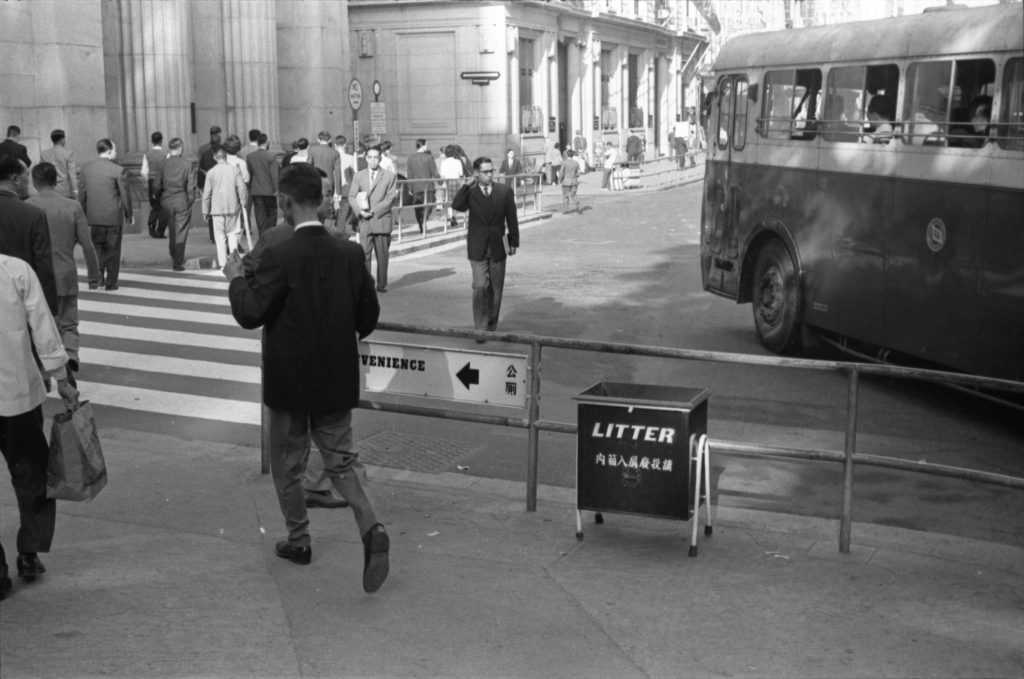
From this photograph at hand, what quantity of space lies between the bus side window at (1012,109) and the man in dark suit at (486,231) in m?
Answer: 5.18

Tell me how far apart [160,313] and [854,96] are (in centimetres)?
855

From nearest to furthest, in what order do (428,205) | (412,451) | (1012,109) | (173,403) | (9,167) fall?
(9,167), (412,451), (1012,109), (173,403), (428,205)

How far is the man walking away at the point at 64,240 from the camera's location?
395 inches

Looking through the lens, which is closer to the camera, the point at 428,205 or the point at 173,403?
the point at 173,403

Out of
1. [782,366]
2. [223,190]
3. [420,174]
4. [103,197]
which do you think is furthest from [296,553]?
[420,174]

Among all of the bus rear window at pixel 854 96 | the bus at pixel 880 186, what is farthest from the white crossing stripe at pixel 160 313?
the bus rear window at pixel 854 96

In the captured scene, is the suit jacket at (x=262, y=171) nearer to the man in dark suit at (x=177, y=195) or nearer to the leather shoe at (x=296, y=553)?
the man in dark suit at (x=177, y=195)

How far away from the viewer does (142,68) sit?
27.0m

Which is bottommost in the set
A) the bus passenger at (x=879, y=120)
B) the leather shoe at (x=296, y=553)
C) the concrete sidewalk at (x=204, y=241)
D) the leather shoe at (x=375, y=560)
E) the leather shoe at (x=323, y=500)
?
the concrete sidewalk at (x=204, y=241)

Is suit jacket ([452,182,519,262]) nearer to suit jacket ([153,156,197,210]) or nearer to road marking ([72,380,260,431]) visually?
road marking ([72,380,260,431])

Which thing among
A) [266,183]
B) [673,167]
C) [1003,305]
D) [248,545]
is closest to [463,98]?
[673,167]

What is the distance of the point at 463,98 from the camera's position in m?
46.6

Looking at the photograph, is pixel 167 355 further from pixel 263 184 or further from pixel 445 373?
pixel 263 184

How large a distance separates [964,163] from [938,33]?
129cm
